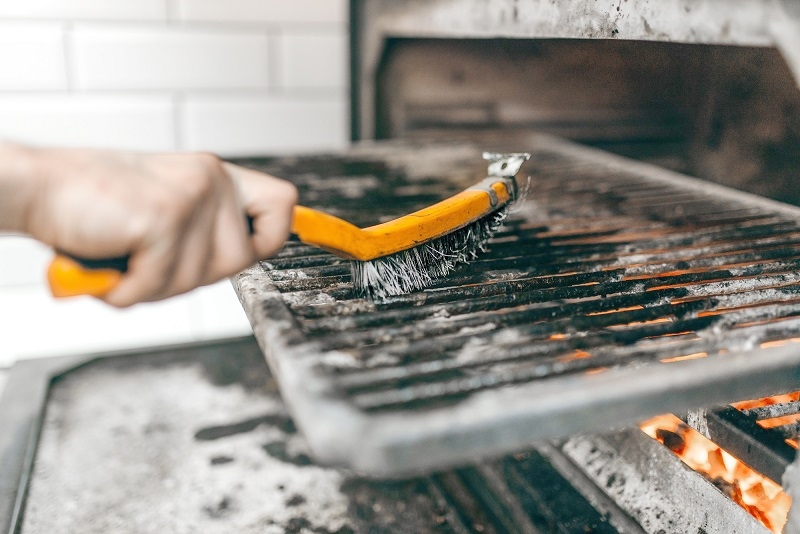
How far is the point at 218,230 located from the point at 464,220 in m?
0.31

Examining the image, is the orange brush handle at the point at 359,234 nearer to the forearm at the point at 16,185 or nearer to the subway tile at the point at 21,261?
the forearm at the point at 16,185

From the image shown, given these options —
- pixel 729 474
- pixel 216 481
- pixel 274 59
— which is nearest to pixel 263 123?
pixel 274 59

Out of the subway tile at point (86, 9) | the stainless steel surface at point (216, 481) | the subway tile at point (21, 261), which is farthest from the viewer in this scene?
the subway tile at point (21, 261)

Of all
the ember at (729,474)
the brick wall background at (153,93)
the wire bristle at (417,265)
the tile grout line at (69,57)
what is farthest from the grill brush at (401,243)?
the tile grout line at (69,57)

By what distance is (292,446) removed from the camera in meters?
1.11

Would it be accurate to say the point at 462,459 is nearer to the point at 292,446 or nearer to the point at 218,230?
the point at 218,230

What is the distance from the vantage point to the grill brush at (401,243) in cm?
42

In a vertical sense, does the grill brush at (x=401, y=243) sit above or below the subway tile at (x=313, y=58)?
below

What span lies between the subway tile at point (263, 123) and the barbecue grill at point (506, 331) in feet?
0.24

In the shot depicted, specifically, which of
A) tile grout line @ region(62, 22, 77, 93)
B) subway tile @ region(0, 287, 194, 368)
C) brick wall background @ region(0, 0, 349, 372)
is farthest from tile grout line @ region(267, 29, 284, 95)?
subway tile @ region(0, 287, 194, 368)

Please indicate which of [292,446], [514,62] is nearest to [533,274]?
[292,446]

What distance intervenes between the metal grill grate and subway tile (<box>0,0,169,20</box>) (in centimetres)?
78

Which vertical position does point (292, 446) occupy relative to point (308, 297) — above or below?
below

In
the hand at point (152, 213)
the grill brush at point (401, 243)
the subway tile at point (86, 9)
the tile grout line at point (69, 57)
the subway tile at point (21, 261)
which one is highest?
the subway tile at point (86, 9)
